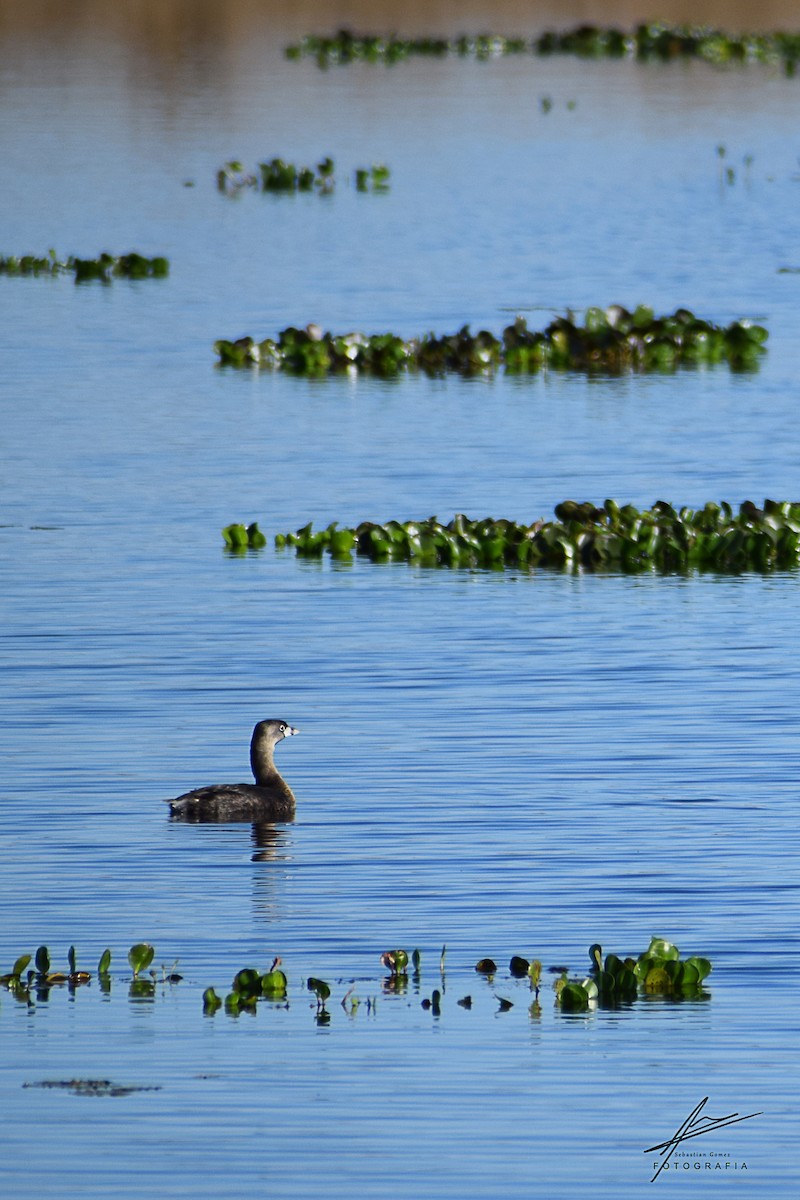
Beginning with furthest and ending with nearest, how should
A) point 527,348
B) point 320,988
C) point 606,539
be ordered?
point 527,348 → point 606,539 → point 320,988

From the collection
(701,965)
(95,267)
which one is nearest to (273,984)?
(701,965)

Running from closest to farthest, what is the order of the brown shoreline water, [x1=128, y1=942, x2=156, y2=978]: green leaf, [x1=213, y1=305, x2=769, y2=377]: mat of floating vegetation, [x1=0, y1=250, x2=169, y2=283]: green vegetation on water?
[x1=128, y1=942, x2=156, y2=978]: green leaf
[x1=213, y1=305, x2=769, y2=377]: mat of floating vegetation
[x1=0, y1=250, x2=169, y2=283]: green vegetation on water
the brown shoreline water

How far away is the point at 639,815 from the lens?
15156 millimetres

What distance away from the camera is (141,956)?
12.1 metres

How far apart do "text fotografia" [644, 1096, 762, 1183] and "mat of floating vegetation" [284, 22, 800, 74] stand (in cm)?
7559

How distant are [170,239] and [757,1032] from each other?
4014 centimetres

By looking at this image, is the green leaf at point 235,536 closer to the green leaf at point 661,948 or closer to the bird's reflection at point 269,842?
the bird's reflection at point 269,842

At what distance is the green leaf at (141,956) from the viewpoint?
12.0 meters

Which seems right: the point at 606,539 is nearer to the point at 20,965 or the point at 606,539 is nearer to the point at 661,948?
the point at 661,948

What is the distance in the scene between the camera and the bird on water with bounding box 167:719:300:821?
1498 centimetres

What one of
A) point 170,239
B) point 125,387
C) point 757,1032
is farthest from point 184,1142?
point 170,239

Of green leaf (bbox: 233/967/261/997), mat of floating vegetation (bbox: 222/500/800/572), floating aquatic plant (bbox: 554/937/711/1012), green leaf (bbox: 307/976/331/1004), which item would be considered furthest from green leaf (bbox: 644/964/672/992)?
mat of floating vegetation (bbox: 222/500/800/572)

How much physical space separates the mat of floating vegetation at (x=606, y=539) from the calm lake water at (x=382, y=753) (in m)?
0.26

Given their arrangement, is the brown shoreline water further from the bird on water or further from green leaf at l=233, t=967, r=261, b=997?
green leaf at l=233, t=967, r=261, b=997
